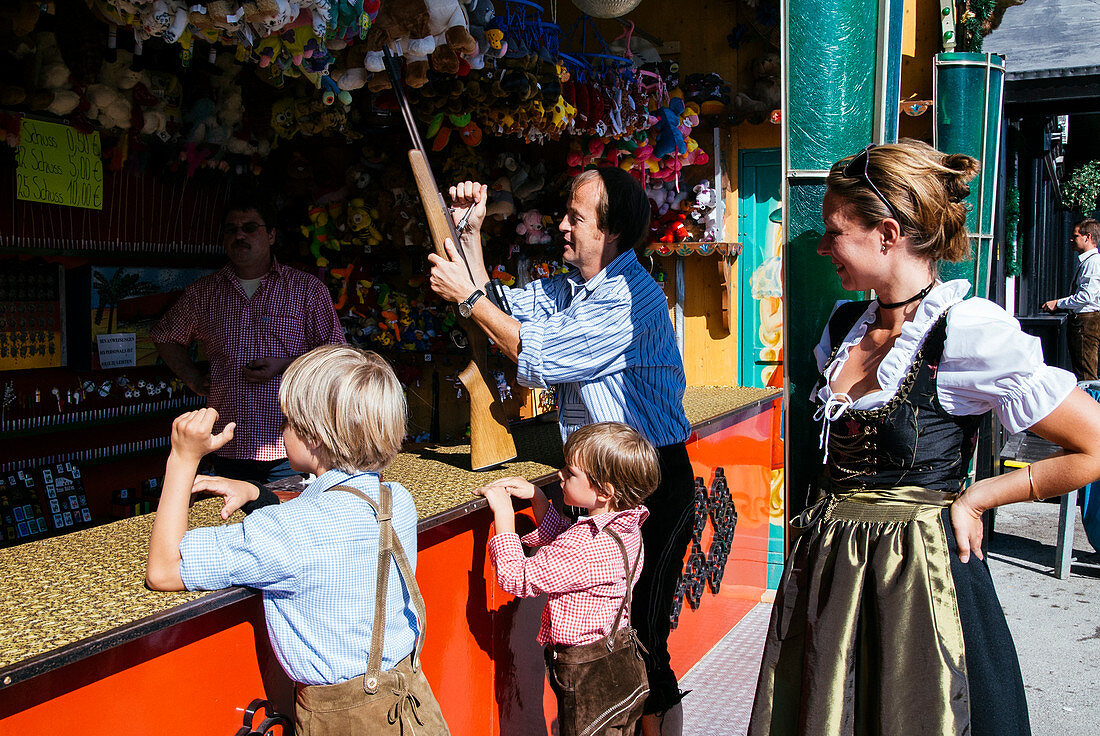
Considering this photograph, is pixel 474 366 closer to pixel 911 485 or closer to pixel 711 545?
pixel 911 485

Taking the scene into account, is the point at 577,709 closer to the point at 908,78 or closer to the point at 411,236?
the point at 411,236

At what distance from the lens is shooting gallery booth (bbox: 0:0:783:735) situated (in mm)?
1646

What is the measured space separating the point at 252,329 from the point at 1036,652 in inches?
146

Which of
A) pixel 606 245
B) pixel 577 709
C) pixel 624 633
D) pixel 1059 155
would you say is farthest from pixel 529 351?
pixel 1059 155

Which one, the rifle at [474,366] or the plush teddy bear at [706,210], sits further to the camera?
the plush teddy bear at [706,210]

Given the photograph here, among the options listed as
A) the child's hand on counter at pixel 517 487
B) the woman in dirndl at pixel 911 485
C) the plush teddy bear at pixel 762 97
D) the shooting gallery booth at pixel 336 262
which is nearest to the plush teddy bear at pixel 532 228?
the shooting gallery booth at pixel 336 262

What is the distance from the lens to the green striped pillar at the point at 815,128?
7.02ft

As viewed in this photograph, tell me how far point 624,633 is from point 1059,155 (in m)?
14.4

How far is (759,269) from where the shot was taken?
5422 millimetres

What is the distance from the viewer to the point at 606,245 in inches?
94.3

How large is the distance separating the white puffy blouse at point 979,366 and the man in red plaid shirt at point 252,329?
1937mm

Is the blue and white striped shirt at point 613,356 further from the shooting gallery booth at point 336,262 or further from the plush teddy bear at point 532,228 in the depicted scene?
the plush teddy bear at point 532,228

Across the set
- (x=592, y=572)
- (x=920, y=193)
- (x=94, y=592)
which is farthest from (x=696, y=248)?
(x=94, y=592)

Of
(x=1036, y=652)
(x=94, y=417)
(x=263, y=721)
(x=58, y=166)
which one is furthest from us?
(x=1036, y=652)
